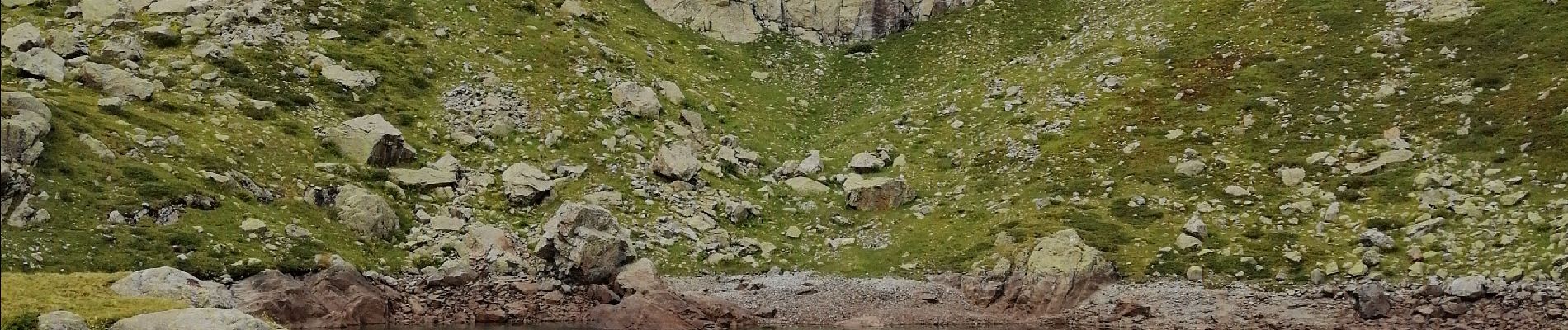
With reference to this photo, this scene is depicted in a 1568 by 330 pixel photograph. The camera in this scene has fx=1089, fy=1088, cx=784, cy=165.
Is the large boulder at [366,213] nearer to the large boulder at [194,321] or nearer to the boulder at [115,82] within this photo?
the boulder at [115,82]

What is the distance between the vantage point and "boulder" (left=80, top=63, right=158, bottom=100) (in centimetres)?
5106

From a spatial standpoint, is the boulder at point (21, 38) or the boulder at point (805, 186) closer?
the boulder at point (21, 38)

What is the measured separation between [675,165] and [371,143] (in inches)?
603

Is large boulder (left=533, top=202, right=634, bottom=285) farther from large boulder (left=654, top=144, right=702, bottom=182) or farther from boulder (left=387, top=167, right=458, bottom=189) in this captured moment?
large boulder (left=654, top=144, right=702, bottom=182)

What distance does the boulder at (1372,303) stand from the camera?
4219 centimetres

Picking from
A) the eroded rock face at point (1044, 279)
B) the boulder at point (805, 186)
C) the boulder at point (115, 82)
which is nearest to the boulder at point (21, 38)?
the boulder at point (115, 82)

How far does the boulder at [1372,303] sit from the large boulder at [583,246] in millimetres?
29766

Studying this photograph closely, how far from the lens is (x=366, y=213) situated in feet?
157

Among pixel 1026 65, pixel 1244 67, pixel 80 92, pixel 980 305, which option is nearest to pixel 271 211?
pixel 80 92

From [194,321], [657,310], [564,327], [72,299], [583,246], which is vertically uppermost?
[194,321]

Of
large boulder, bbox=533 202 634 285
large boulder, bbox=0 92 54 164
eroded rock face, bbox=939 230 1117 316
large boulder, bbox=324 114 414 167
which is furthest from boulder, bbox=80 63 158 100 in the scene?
eroded rock face, bbox=939 230 1117 316

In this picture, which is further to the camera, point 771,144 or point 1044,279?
point 771,144

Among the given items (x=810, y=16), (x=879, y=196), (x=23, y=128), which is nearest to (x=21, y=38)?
(x=23, y=128)

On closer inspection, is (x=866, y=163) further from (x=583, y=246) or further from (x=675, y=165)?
(x=583, y=246)
